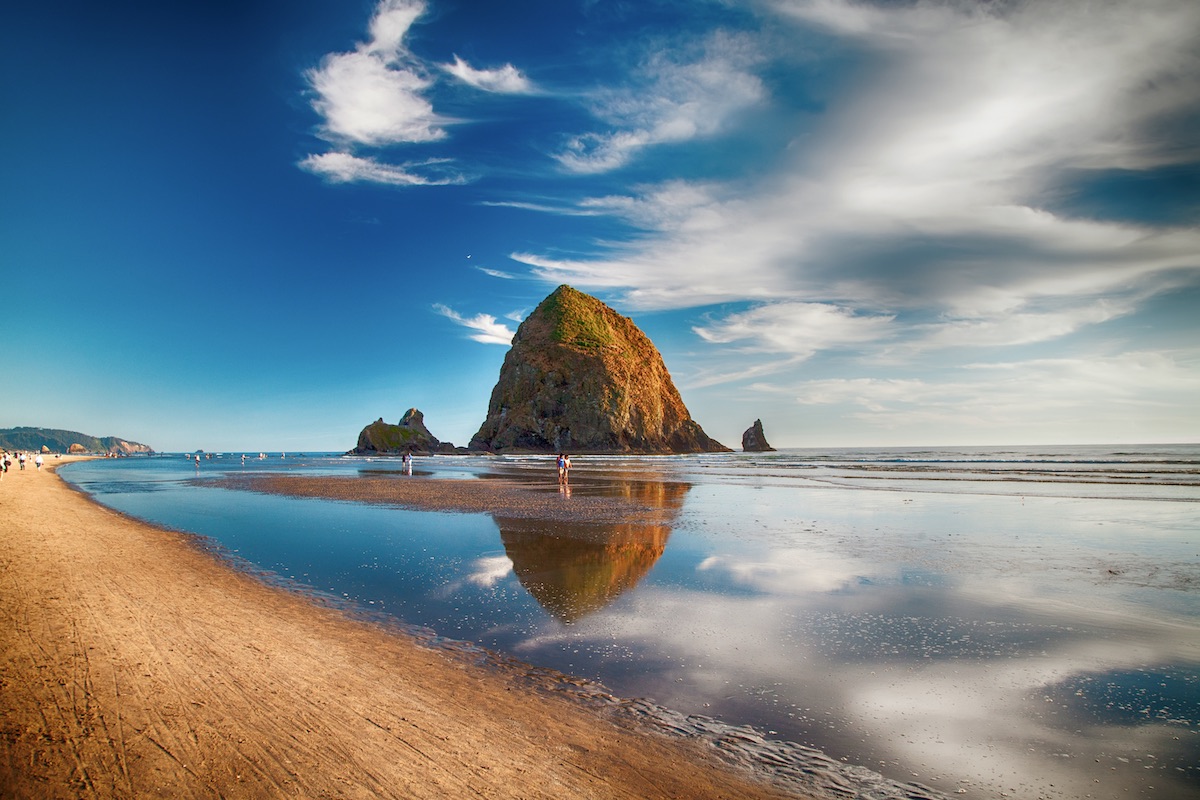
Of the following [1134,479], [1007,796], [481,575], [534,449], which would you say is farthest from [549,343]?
[1007,796]

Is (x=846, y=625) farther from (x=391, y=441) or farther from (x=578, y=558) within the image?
(x=391, y=441)

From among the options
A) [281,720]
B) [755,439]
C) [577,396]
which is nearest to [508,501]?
[281,720]

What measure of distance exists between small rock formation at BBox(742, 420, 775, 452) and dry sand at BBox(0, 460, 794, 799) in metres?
155

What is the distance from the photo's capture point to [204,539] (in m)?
15.8

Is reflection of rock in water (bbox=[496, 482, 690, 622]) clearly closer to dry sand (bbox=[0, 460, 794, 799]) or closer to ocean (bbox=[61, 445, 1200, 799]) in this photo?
ocean (bbox=[61, 445, 1200, 799])

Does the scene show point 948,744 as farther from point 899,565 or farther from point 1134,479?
point 1134,479

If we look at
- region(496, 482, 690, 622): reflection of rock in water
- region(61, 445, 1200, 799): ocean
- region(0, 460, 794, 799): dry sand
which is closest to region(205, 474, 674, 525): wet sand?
region(496, 482, 690, 622): reflection of rock in water

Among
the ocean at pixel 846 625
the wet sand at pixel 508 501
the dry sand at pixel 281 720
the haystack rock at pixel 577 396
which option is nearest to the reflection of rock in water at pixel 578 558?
the ocean at pixel 846 625

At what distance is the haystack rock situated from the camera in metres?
111

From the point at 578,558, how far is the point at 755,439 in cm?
15022

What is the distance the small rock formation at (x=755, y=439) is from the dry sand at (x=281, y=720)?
509 feet

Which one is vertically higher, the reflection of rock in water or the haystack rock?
the haystack rock

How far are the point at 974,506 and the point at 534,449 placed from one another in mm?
97092

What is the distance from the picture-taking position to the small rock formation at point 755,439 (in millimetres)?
155500
